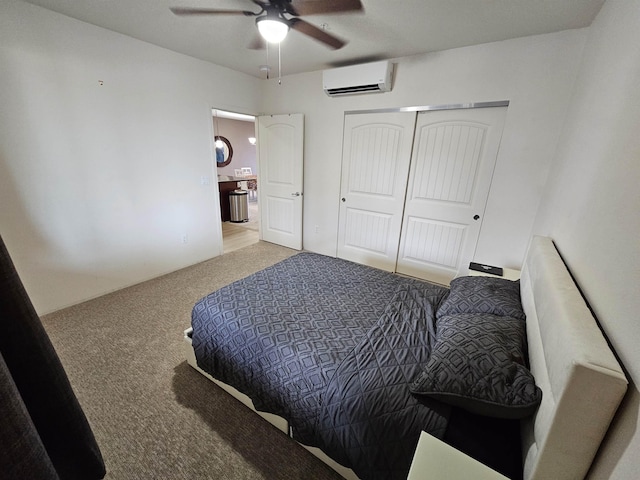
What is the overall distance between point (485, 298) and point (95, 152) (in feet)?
11.0

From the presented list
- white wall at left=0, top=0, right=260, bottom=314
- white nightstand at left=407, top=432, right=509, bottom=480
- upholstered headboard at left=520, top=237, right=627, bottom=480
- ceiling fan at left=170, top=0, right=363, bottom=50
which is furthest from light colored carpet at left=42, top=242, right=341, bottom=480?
ceiling fan at left=170, top=0, right=363, bottom=50

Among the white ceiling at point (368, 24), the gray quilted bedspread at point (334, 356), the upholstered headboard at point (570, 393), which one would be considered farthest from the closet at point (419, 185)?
the upholstered headboard at point (570, 393)

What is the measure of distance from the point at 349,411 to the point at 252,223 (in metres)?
4.98

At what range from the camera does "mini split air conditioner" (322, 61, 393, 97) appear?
2.79 metres

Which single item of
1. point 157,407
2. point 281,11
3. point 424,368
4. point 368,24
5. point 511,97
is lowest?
point 157,407

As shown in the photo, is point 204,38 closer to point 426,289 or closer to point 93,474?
point 426,289

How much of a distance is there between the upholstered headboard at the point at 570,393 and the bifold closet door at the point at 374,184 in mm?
2377

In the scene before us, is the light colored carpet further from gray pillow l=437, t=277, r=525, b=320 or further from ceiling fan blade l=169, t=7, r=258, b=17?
ceiling fan blade l=169, t=7, r=258, b=17

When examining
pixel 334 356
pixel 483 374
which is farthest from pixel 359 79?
pixel 483 374

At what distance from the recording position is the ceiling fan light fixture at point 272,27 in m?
1.71

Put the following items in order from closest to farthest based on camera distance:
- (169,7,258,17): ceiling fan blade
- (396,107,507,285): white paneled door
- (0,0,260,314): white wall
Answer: (169,7,258,17): ceiling fan blade < (0,0,260,314): white wall < (396,107,507,285): white paneled door

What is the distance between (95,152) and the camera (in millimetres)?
2486

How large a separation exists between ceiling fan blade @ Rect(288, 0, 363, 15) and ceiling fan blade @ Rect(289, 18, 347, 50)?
6 cm

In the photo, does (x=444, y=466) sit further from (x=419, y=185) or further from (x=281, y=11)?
(x=419, y=185)
